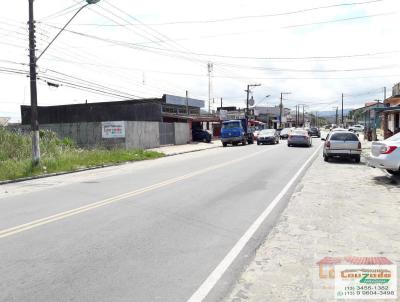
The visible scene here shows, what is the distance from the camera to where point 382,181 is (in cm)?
1340

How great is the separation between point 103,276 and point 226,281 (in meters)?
1.44

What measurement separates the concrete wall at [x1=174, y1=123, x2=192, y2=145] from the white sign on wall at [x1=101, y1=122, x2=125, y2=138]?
11367mm

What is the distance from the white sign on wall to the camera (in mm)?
33188

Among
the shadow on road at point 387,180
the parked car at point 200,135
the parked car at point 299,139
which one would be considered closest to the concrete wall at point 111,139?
the parked car at point 200,135

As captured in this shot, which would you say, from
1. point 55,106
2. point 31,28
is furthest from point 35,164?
point 55,106

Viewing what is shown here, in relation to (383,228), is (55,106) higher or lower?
higher

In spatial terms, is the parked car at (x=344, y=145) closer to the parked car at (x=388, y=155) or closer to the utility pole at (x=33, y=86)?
the parked car at (x=388, y=155)

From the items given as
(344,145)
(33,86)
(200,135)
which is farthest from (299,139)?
(33,86)

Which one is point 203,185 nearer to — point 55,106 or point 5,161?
point 5,161

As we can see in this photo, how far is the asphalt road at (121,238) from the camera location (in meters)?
4.64

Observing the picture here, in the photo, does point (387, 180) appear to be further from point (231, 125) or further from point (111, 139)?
point (231, 125)

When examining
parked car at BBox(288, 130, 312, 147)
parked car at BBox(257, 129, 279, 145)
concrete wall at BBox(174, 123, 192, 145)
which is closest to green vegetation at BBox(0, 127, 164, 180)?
parked car at BBox(288, 130, 312, 147)

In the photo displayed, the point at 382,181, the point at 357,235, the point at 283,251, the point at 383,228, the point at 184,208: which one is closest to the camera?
the point at 283,251

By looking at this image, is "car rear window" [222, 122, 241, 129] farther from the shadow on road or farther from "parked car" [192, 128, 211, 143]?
the shadow on road
